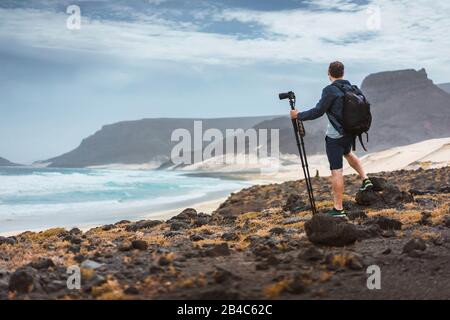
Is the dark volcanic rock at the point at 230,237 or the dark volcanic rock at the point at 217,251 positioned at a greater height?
the dark volcanic rock at the point at 217,251

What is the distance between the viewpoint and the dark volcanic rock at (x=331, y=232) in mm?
7285

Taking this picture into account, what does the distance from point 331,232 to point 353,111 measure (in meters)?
1.92

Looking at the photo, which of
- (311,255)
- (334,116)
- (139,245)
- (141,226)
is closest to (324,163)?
(141,226)

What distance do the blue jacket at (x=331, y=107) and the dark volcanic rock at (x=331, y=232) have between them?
1.53 metres

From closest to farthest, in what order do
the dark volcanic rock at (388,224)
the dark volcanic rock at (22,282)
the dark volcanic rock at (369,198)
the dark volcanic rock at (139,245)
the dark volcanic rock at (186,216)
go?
the dark volcanic rock at (22,282)
the dark volcanic rock at (139,245)
the dark volcanic rock at (388,224)
the dark volcanic rock at (369,198)
the dark volcanic rock at (186,216)

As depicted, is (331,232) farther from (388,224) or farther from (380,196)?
(380,196)

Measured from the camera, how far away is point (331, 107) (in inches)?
321

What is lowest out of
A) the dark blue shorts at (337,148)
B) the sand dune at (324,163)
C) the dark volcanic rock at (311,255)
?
the sand dune at (324,163)

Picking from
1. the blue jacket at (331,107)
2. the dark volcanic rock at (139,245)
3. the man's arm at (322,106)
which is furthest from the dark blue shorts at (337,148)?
the dark volcanic rock at (139,245)

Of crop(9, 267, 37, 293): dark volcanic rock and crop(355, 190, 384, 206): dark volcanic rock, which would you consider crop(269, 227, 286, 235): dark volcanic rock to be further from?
crop(9, 267, 37, 293): dark volcanic rock

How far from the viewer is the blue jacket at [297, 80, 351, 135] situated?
8.05 m

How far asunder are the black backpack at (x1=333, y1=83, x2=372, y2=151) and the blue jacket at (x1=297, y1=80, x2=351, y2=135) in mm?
68

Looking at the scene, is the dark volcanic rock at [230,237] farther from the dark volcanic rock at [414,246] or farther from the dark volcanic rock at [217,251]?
the dark volcanic rock at [414,246]
